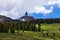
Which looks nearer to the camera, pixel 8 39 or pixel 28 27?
pixel 8 39

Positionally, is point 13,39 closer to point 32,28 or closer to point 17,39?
point 17,39

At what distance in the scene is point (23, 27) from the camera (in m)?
131

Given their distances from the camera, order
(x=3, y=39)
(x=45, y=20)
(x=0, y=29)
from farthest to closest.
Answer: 1. (x=45, y=20)
2. (x=0, y=29)
3. (x=3, y=39)

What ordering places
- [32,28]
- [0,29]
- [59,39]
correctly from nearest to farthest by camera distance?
[59,39], [0,29], [32,28]

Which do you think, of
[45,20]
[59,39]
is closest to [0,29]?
[59,39]

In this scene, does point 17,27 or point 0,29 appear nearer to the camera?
point 0,29

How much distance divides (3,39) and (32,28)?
7072 cm

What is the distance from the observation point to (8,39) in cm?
6125

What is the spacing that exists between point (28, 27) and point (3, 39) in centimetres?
7236

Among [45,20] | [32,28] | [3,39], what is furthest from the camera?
[45,20]

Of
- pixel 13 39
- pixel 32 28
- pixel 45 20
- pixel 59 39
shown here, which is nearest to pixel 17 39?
pixel 13 39

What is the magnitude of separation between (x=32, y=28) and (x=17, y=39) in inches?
2667

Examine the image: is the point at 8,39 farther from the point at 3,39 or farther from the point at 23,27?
the point at 23,27

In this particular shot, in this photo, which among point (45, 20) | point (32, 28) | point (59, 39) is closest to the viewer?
point (59, 39)
